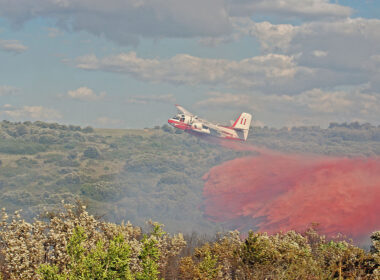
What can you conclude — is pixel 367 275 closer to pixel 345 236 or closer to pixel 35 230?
pixel 35 230

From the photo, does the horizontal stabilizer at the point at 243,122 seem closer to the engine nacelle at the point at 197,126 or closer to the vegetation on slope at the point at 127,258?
the engine nacelle at the point at 197,126

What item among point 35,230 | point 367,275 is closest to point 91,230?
point 35,230

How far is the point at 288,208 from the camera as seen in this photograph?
167500 millimetres

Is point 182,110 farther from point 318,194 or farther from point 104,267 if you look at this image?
point 104,267

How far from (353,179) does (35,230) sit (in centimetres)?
11069

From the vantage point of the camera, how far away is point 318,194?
16438 centimetres

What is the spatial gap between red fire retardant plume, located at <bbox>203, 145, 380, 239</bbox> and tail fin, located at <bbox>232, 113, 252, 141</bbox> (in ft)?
78.7

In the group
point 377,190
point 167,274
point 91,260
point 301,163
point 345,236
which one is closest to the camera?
point 91,260

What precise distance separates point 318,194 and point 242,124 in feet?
90.7

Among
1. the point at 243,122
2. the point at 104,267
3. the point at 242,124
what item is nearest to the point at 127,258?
the point at 104,267

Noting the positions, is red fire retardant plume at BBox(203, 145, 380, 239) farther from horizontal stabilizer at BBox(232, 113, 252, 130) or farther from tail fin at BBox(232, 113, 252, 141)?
horizontal stabilizer at BBox(232, 113, 252, 130)

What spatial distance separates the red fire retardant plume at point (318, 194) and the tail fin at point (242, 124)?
78.7 ft

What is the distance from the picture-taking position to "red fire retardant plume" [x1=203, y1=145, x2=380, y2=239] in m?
151

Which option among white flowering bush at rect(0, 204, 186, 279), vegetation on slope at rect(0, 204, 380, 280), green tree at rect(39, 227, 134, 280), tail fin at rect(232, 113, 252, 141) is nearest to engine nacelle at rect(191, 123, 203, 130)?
tail fin at rect(232, 113, 252, 141)
